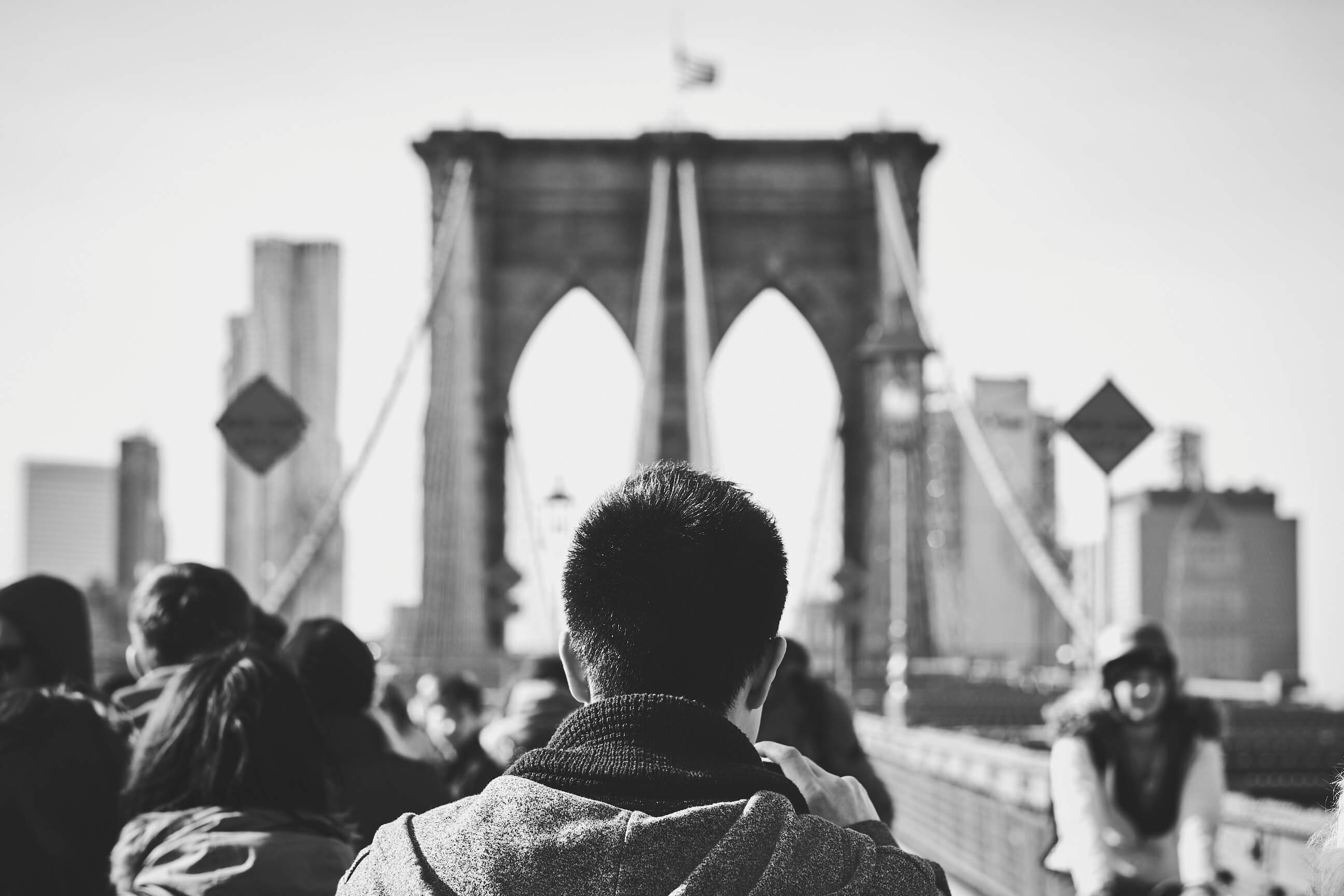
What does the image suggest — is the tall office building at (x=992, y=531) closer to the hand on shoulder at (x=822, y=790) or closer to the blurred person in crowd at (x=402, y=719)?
the blurred person in crowd at (x=402, y=719)

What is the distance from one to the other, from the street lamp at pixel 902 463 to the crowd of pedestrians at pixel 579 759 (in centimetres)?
1172

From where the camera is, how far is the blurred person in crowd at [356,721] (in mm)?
4328

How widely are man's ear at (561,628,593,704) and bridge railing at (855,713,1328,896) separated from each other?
2136 mm

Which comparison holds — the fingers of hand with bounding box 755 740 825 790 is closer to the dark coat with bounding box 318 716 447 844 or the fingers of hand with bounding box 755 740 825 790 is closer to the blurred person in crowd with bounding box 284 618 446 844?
the dark coat with bounding box 318 716 447 844

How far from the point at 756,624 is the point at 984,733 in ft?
65.9

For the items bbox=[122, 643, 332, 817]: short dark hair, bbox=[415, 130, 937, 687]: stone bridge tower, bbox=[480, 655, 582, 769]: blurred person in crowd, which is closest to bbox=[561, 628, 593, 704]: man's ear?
bbox=[122, 643, 332, 817]: short dark hair

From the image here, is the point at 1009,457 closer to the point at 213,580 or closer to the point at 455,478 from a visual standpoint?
the point at 455,478

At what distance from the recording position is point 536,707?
566cm

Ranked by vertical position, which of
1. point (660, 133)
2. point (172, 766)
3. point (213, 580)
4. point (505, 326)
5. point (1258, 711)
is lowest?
point (1258, 711)

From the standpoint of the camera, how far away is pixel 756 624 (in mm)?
1893

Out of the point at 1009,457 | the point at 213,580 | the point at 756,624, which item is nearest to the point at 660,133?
the point at 1009,457

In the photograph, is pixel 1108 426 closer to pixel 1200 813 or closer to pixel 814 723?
pixel 814 723

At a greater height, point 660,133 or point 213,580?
point 660,133

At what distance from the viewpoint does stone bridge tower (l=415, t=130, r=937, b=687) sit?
115 feet
